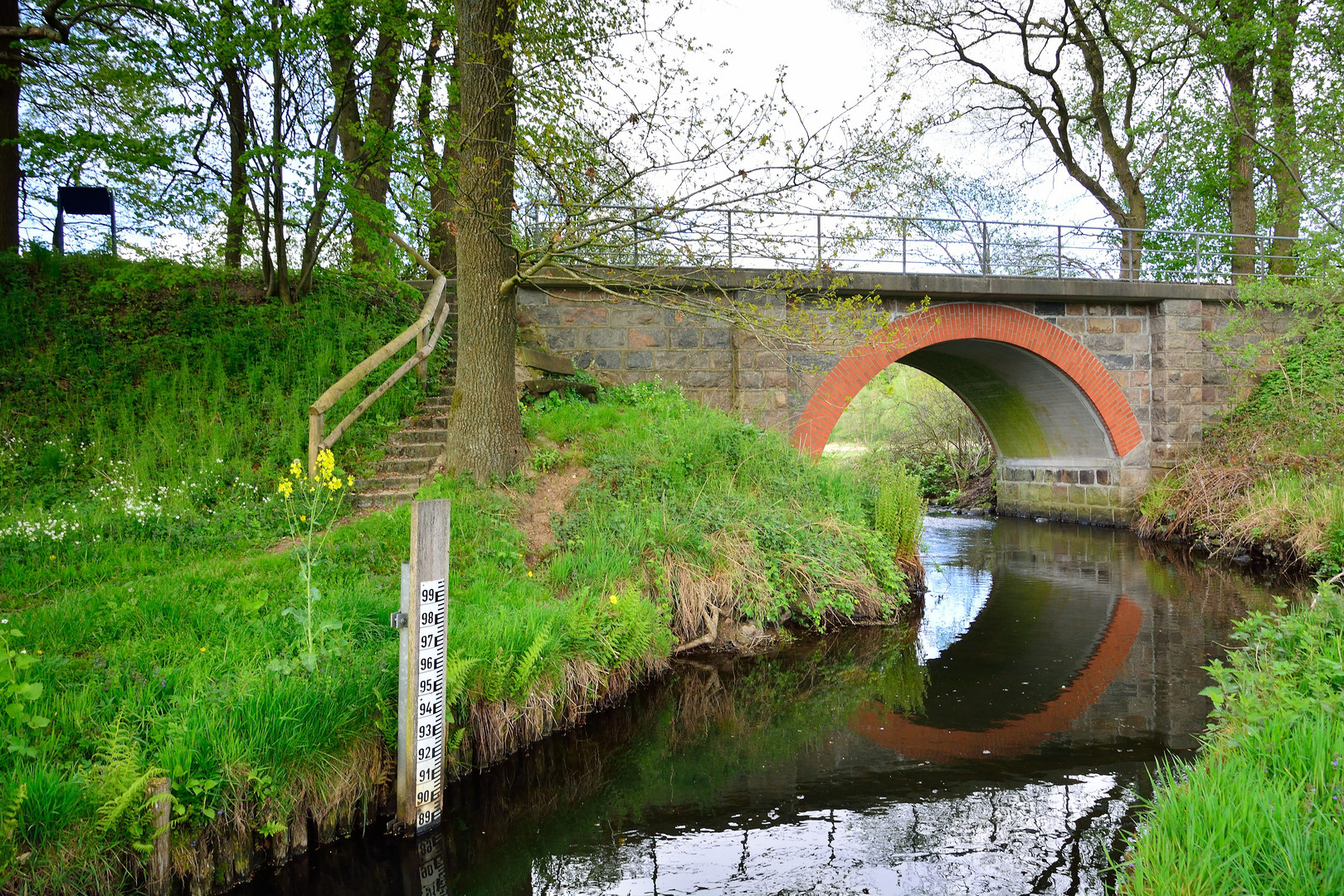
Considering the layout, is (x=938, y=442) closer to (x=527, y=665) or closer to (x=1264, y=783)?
(x=527, y=665)

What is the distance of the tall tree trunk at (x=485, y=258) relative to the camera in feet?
22.1

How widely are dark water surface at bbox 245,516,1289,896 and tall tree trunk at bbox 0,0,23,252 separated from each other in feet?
31.0

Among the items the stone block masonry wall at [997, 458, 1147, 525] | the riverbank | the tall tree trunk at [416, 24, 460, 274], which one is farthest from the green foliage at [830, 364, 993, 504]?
the riverbank

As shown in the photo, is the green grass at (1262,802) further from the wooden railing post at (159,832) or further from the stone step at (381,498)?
the stone step at (381,498)

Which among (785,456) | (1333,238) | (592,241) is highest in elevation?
(1333,238)

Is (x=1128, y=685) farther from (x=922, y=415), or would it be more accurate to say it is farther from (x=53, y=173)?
(x=922, y=415)

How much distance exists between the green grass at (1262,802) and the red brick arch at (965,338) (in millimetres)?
6897

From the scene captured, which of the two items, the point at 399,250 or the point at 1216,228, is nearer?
the point at 399,250

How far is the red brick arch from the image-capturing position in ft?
Answer: 35.5

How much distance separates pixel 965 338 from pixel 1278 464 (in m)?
4.34

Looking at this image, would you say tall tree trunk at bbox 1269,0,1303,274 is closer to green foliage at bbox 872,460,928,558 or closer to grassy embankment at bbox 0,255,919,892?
green foliage at bbox 872,460,928,558

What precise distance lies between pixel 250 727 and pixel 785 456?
19.2ft

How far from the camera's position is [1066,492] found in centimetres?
1434

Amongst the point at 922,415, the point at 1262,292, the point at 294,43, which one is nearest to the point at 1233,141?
the point at 1262,292
